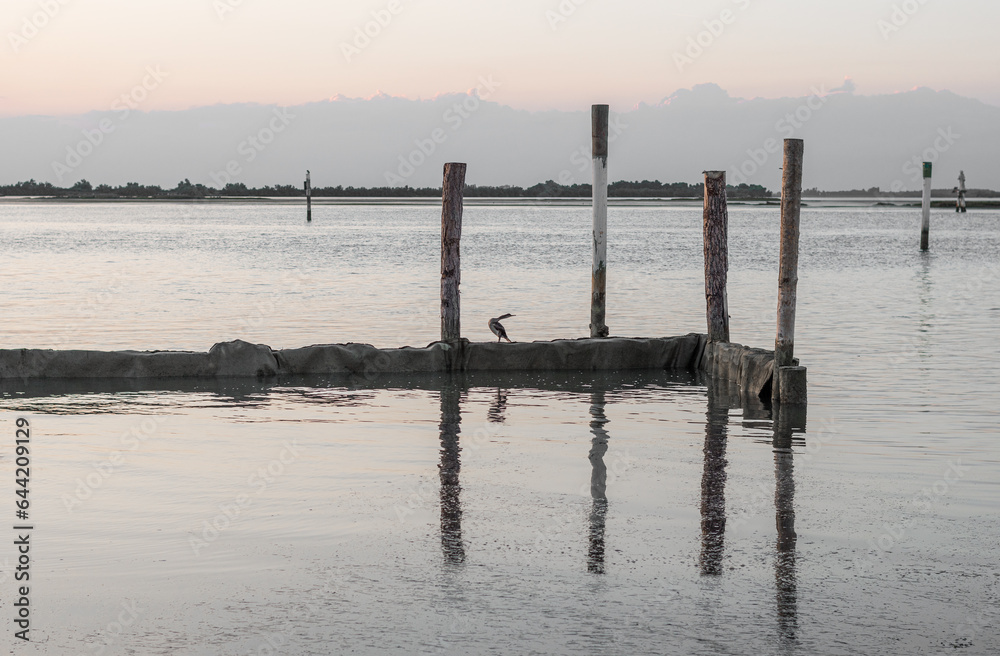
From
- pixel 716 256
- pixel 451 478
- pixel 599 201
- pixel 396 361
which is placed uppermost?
pixel 599 201

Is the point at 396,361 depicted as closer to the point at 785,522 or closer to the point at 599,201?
the point at 599,201

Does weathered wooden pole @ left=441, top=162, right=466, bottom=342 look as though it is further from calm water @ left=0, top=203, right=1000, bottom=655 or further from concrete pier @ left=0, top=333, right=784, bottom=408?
calm water @ left=0, top=203, right=1000, bottom=655

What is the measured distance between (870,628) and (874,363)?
10.8m

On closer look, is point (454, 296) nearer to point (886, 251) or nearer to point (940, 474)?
point (940, 474)

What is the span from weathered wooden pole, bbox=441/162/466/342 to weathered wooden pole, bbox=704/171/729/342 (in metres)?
3.29

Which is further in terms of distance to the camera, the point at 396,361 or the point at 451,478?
the point at 396,361

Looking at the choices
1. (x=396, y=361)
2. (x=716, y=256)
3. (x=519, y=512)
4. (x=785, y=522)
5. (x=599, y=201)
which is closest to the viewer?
(x=785, y=522)

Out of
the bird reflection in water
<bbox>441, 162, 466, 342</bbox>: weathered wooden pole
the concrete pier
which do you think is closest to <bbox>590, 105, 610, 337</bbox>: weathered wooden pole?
the concrete pier

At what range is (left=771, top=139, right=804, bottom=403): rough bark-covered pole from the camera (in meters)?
11.7

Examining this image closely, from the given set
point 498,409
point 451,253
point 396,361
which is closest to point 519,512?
point 498,409

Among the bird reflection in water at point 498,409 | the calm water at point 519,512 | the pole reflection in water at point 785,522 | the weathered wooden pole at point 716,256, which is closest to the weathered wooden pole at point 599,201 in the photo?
the weathered wooden pole at point 716,256

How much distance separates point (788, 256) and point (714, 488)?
4.46 m

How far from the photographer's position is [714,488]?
8102 millimetres

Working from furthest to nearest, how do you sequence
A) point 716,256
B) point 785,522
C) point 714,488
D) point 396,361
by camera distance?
point 716,256 < point 396,361 < point 714,488 < point 785,522
